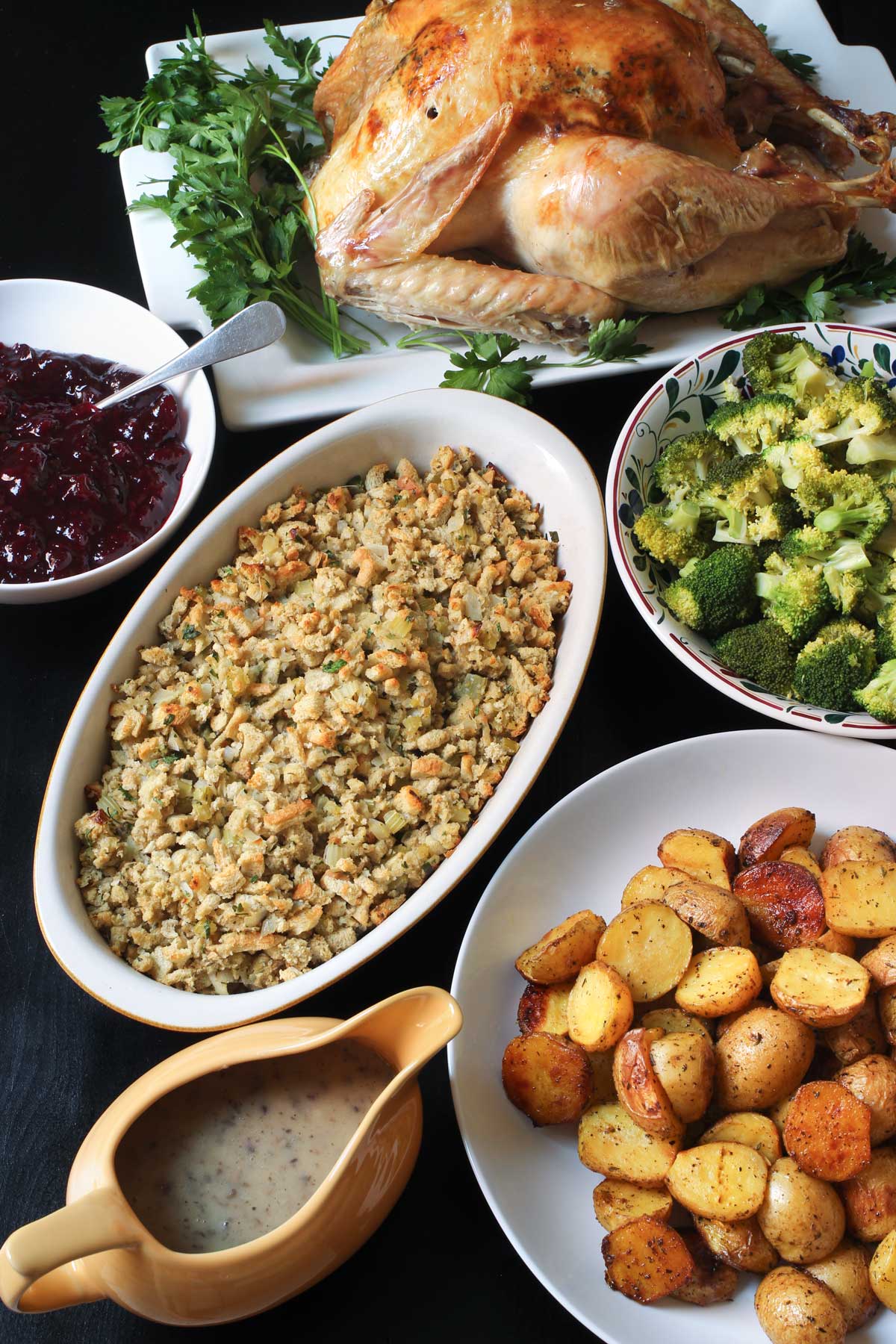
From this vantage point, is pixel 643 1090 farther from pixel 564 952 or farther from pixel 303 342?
pixel 303 342

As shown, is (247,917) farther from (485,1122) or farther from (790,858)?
(790,858)

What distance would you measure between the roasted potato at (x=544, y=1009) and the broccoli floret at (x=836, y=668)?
67 cm

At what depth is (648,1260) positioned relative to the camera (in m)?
1.54

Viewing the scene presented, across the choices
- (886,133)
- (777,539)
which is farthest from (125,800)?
(886,133)

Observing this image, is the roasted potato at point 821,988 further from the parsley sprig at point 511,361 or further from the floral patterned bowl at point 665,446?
the parsley sprig at point 511,361

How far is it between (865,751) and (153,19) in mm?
2740

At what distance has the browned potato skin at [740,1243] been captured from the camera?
5.05ft

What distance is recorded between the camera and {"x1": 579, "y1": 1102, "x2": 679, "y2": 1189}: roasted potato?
1581 mm

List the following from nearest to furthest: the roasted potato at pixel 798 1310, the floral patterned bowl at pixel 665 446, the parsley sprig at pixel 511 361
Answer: the roasted potato at pixel 798 1310
the floral patterned bowl at pixel 665 446
the parsley sprig at pixel 511 361

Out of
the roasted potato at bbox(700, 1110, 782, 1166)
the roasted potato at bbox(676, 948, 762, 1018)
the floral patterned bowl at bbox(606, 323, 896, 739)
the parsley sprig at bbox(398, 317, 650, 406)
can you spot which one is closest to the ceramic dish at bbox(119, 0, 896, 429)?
the parsley sprig at bbox(398, 317, 650, 406)

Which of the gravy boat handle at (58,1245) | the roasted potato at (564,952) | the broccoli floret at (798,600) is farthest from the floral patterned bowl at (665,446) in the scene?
the gravy boat handle at (58,1245)

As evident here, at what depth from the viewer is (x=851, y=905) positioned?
1.69 metres

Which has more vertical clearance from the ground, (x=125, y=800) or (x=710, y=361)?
(x=710, y=361)

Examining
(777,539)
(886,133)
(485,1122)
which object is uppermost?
(886,133)
